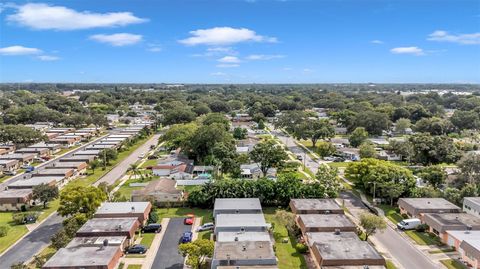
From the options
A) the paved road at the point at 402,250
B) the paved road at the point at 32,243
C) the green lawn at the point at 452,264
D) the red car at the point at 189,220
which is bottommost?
the paved road at the point at 402,250

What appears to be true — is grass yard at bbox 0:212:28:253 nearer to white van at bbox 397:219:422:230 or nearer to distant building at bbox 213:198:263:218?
distant building at bbox 213:198:263:218

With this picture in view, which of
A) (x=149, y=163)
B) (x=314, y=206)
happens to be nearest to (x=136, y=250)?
(x=314, y=206)

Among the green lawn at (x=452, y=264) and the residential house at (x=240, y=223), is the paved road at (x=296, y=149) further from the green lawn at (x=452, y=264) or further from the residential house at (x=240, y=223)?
the green lawn at (x=452, y=264)

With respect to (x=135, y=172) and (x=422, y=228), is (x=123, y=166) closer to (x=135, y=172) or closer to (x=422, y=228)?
(x=135, y=172)

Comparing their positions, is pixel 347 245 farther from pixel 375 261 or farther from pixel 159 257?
pixel 159 257

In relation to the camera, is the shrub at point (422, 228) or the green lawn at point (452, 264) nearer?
the green lawn at point (452, 264)

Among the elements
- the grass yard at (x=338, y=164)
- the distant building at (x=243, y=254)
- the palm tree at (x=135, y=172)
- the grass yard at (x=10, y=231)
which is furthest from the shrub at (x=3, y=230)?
the grass yard at (x=338, y=164)
